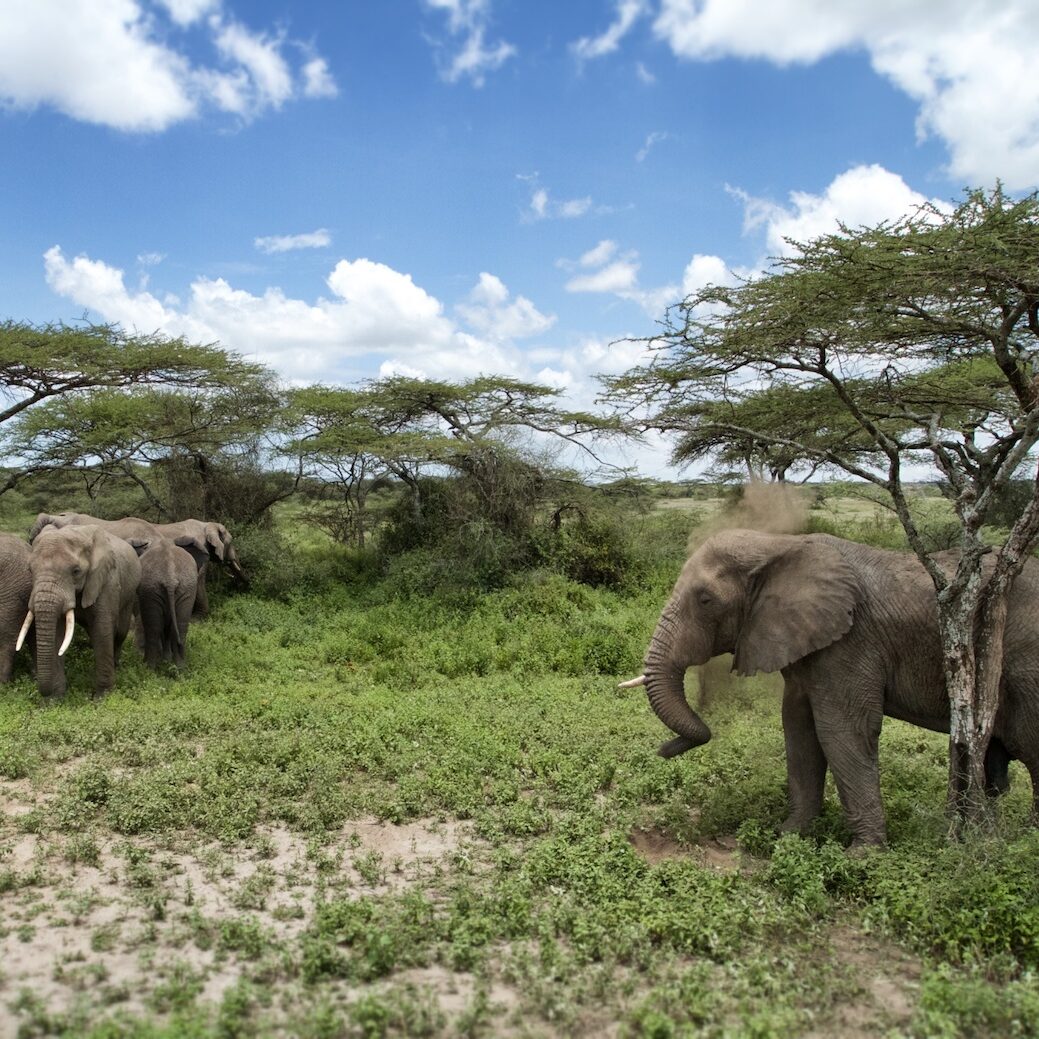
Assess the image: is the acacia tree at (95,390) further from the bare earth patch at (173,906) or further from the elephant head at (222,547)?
the bare earth patch at (173,906)

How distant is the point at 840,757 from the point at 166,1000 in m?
4.31

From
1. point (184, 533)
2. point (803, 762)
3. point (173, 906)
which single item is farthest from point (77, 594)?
point (803, 762)

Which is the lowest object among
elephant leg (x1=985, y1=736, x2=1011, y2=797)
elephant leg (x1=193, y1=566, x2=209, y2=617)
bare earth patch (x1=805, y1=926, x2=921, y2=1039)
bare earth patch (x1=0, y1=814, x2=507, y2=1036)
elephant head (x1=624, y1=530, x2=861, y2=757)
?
bare earth patch (x1=0, y1=814, x2=507, y2=1036)

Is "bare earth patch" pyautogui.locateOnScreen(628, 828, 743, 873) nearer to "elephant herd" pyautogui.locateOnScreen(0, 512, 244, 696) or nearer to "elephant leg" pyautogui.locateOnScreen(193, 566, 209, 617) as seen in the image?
"elephant herd" pyautogui.locateOnScreen(0, 512, 244, 696)

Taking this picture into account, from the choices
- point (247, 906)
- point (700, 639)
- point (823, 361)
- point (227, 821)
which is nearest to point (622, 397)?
point (823, 361)

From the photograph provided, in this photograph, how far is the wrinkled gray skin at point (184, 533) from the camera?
1409 centimetres

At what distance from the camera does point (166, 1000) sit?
13.7 feet

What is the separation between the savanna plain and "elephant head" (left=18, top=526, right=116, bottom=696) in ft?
1.85

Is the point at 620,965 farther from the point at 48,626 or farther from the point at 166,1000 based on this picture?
the point at 48,626

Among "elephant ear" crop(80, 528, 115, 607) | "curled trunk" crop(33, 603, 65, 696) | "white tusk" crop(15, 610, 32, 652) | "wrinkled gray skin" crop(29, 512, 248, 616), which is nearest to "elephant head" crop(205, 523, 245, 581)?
"wrinkled gray skin" crop(29, 512, 248, 616)

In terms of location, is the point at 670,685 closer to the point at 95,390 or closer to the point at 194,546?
the point at 194,546

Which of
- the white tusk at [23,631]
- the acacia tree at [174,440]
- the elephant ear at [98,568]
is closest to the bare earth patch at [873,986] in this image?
the elephant ear at [98,568]

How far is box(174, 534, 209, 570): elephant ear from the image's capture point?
1513 centimetres

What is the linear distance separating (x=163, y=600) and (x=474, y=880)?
29.7 ft
